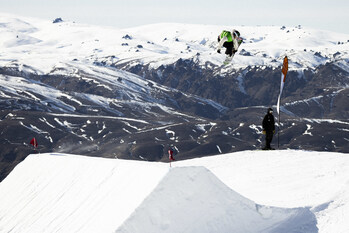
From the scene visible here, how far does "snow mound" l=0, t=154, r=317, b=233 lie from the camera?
20.1 meters

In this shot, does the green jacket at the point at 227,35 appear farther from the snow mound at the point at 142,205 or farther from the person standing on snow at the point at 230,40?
the snow mound at the point at 142,205

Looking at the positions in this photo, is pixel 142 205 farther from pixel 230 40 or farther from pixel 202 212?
pixel 230 40

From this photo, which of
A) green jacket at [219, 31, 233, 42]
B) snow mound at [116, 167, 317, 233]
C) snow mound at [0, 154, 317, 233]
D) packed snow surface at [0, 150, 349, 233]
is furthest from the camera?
green jacket at [219, 31, 233, 42]

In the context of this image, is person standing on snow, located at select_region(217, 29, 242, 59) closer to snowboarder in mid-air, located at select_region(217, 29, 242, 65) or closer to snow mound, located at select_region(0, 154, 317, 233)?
snowboarder in mid-air, located at select_region(217, 29, 242, 65)

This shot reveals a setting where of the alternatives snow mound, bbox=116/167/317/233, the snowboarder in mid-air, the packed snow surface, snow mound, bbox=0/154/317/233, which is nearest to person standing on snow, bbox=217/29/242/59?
the snowboarder in mid-air

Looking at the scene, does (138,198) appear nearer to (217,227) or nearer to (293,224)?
(217,227)

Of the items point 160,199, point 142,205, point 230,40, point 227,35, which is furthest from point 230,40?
point 142,205

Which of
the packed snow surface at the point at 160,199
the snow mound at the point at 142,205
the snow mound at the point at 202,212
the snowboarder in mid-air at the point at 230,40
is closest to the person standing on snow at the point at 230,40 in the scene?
the snowboarder in mid-air at the point at 230,40

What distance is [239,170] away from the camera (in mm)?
31688

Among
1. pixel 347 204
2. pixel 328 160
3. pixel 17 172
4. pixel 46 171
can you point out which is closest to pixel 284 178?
pixel 328 160

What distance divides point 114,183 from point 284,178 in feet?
32.6

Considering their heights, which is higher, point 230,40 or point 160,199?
point 230,40

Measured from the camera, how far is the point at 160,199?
66.5 ft

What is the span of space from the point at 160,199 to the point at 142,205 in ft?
2.52
